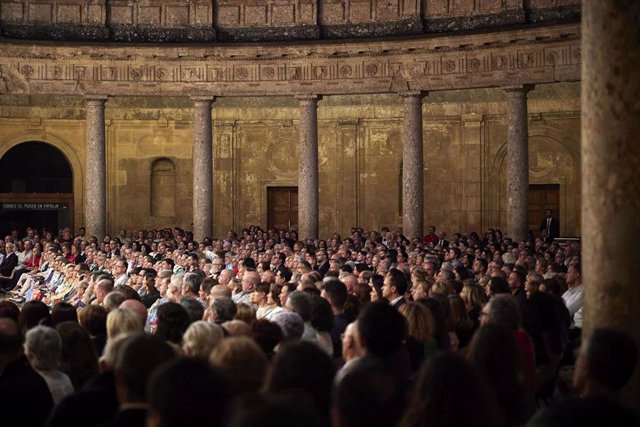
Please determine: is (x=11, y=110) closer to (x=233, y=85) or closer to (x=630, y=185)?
(x=233, y=85)

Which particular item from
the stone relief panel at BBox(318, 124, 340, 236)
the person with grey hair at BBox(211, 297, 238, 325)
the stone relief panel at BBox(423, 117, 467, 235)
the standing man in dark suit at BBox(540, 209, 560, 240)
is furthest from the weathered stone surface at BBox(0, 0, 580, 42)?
the person with grey hair at BBox(211, 297, 238, 325)

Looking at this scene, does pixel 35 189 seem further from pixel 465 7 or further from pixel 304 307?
pixel 304 307

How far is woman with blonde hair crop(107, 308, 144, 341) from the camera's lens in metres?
10.3

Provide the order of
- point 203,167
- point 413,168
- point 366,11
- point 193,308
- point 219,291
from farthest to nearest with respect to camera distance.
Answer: point 203,167 → point 366,11 → point 413,168 → point 219,291 → point 193,308

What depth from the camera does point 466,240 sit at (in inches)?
1232

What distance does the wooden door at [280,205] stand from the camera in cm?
4262

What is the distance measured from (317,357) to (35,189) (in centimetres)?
3706

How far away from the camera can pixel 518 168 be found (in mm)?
32125

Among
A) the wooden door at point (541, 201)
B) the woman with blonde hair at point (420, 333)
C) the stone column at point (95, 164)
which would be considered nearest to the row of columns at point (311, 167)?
the stone column at point (95, 164)

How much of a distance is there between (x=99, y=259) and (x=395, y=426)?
22.4m

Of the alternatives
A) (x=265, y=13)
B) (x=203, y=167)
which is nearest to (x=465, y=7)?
(x=265, y=13)

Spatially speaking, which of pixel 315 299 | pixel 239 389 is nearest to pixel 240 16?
pixel 315 299

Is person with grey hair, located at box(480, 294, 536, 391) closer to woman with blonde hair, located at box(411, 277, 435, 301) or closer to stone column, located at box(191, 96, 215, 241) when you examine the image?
woman with blonde hair, located at box(411, 277, 435, 301)

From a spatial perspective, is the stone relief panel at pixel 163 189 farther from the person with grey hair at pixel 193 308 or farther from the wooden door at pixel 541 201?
the person with grey hair at pixel 193 308
